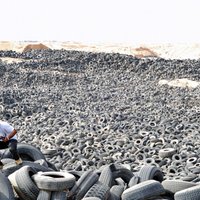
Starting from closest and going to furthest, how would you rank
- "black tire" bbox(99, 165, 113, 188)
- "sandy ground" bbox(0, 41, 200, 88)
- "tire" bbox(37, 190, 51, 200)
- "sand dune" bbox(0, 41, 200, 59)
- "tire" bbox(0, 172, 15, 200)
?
"tire" bbox(0, 172, 15, 200), "tire" bbox(37, 190, 51, 200), "black tire" bbox(99, 165, 113, 188), "sandy ground" bbox(0, 41, 200, 88), "sand dune" bbox(0, 41, 200, 59)

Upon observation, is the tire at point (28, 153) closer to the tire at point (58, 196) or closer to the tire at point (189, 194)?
the tire at point (58, 196)

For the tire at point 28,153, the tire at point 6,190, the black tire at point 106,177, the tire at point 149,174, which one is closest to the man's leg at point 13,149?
the tire at point 28,153

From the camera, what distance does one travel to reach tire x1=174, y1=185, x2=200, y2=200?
714 centimetres

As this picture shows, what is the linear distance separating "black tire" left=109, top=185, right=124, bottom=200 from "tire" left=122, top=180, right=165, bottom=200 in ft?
0.68

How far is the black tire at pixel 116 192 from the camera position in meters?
7.52

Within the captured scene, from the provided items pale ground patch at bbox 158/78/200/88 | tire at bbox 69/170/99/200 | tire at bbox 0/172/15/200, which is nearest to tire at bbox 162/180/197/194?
tire at bbox 69/170/99/200

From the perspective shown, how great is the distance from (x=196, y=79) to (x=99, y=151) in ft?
77.2

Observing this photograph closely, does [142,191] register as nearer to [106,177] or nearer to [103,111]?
[106,177]

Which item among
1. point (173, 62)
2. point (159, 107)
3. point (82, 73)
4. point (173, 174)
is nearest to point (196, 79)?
point (173, 62)

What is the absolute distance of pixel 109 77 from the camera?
114 feet

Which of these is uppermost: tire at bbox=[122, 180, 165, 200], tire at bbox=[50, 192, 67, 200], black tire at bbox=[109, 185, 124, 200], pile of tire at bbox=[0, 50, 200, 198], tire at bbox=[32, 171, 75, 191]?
tire at bbox=[32, 171, 75, 191]

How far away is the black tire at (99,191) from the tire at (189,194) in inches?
45.6

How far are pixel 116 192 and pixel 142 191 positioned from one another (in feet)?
1.85

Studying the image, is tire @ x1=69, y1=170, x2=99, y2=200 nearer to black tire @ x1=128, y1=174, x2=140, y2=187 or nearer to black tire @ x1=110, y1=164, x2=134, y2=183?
black tire @ x1=128, y1=174, x2=140, y2=187
